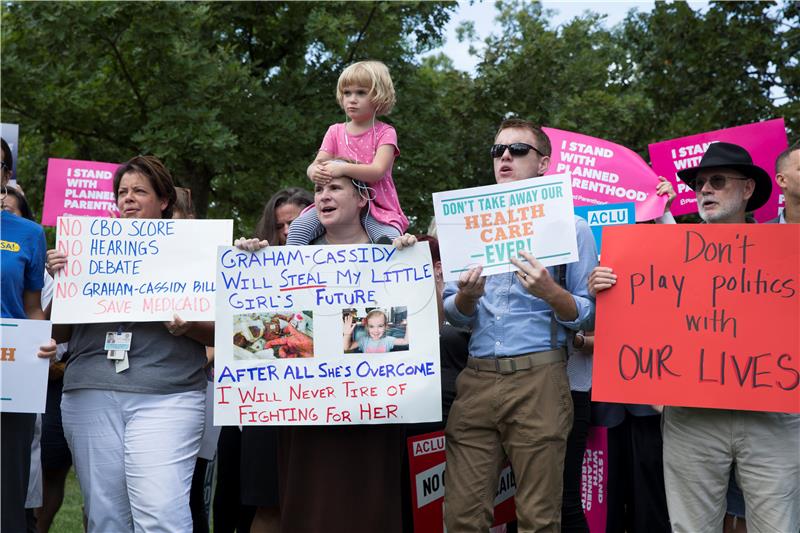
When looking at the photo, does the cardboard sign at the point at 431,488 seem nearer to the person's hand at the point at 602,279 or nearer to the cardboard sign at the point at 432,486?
the cardboard sign at the point at 432,486

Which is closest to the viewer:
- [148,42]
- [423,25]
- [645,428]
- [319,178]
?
[319,178]

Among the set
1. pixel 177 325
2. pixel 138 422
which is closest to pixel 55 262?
pixel 177 325

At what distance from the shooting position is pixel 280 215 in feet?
17.8

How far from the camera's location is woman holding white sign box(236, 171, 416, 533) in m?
3.99

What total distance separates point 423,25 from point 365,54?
146 cm

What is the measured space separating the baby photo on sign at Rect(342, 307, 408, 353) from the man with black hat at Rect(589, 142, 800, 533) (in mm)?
894

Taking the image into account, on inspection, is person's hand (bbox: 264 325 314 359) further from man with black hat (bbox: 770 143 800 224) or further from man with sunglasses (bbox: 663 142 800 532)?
man with black hat (bbox: 770 143 800 224)

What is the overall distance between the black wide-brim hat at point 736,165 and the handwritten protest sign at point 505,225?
2.50 feet

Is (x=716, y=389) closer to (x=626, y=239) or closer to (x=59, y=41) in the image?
(x=626, y=239)

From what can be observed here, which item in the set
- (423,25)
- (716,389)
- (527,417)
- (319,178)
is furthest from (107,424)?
(423,25)

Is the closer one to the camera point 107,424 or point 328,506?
point 328,506

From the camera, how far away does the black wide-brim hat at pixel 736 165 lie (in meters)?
4.36

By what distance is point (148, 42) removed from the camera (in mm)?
12383

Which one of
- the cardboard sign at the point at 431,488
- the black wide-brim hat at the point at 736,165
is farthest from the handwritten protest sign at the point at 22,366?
the black wide-brim hat at the point at 736,165
